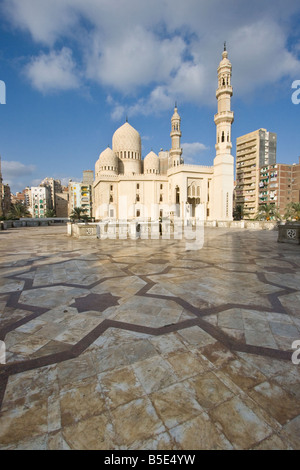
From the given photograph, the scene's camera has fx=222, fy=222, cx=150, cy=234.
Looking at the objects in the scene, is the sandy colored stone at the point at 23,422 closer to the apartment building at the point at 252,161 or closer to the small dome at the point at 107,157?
the small dome at the point at 107,157

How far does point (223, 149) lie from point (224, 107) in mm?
5661

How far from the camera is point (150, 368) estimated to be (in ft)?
6.73

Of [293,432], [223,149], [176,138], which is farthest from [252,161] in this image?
[293,432]

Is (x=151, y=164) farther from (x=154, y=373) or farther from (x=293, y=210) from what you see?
(x=154, y=373)

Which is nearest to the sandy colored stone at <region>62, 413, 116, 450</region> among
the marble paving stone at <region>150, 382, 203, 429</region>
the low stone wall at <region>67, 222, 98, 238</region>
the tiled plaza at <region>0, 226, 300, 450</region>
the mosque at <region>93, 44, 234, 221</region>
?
the tiled plaza at <region>0, 226, 300, 450</region>

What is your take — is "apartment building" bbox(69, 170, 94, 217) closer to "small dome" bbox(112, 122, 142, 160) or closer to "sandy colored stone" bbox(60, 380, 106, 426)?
"small dome" bbox(112, 122, 142, 160)

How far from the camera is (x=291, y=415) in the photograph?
1.58 meters

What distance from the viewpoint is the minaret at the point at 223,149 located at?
31.0m

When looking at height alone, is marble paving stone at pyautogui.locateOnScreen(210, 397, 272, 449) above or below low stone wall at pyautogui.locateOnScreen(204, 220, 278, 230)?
below

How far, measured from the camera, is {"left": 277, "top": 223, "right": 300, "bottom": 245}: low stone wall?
10.9m

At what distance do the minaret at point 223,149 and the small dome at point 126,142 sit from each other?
17.2m

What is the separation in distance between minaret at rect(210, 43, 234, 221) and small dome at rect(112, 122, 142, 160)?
17.2 metres

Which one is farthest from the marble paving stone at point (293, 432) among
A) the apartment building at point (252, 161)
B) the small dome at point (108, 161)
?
the apartment building at point (252, 161)

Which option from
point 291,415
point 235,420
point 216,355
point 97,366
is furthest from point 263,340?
point 97,366
